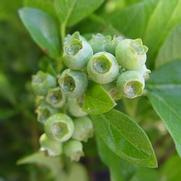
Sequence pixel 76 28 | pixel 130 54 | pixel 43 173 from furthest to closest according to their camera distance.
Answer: pixel 43 173
pixel 76 28
pixel 130 54

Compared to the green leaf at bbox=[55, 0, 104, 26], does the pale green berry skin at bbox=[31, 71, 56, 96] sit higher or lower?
lower

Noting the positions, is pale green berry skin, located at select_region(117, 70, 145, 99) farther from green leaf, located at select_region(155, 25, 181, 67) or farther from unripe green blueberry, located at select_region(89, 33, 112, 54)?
green leaf, located at select_region(155, 25, 181, 67)

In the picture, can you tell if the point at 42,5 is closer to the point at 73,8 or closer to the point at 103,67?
the point at 73,8

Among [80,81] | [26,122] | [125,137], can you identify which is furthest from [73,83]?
[26,122]

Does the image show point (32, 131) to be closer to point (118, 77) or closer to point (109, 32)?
point (109, 32)

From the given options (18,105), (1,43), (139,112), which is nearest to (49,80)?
(139,112)

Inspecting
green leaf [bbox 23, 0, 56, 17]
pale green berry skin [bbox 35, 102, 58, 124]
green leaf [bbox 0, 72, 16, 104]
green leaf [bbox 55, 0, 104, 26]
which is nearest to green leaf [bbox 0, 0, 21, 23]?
green leaf [bbox 0, 72, 16, 104]

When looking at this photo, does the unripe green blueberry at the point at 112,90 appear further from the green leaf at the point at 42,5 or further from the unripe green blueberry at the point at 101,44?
the green leaf at the point at 42,5

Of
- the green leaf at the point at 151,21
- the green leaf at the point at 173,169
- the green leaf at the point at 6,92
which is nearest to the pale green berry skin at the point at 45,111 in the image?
the green leaf at the point at 151,21
